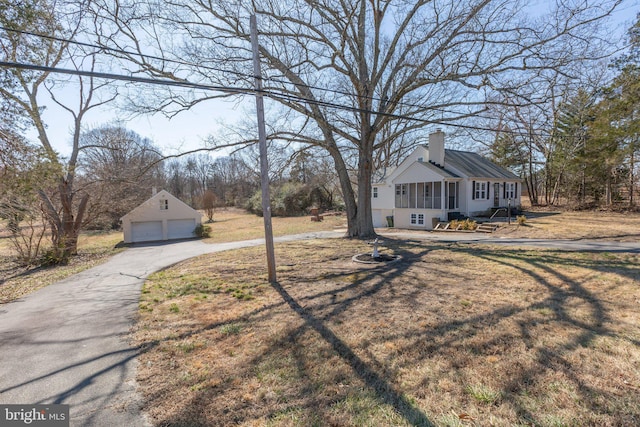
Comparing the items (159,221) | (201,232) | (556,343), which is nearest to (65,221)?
(159,221)

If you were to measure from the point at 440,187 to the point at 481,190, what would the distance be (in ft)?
10.7

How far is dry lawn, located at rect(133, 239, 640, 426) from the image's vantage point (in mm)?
2527

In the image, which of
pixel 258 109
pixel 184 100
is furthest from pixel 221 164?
pixel 258 109

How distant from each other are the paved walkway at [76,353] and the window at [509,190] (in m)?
25.5

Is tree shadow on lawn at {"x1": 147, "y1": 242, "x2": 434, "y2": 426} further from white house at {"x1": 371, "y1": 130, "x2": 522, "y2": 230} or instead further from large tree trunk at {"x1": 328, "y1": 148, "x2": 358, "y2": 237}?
white house at {"x1": 371, "y1": 130, "x2": 522, "y2": 230}

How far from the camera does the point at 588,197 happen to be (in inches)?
969

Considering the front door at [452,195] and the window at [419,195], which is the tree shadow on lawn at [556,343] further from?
the front door at [452,195]

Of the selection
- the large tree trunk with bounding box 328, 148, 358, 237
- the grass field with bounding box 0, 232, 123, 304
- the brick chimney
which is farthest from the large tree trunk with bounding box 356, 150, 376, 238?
the grass field with bounding box 0, 232, 123, 304

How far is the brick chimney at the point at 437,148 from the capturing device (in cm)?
2085

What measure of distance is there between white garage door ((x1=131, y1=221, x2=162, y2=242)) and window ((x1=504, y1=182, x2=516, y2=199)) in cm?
2715

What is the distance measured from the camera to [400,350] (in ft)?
11.6

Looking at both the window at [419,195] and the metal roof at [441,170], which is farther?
the window at [419,195]

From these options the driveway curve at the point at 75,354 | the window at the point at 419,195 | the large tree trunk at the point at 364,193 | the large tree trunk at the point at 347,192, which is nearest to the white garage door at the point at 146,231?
the driveway curve at the point at 75,354

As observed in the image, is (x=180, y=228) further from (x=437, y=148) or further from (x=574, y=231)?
(x=574, y=231)
